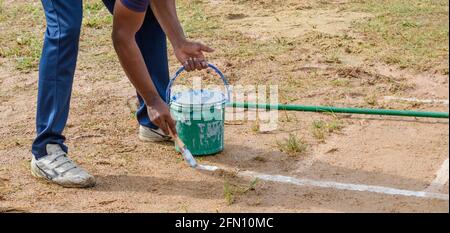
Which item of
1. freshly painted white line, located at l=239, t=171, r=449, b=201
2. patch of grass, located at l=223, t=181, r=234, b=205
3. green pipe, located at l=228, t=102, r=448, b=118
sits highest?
green pipe, located at l=228, t=102, r=448, b=118

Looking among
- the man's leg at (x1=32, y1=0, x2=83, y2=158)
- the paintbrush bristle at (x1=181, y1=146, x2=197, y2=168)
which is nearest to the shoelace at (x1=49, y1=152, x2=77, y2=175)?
the man's leg at (x1=32, y1=0, x2=83, y2=158)

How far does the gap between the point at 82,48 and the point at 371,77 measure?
2829mm

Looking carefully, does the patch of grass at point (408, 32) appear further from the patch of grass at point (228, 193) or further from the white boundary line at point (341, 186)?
the patch of grass at point (228, 193)

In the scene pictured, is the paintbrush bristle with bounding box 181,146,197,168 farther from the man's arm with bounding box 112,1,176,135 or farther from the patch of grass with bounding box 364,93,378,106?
the patch of grass with bounding box 364,93,378,106

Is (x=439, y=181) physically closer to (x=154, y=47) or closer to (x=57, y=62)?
(x=154, y=47)

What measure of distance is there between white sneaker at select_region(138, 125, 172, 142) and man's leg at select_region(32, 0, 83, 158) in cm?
81

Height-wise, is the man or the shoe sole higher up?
the man

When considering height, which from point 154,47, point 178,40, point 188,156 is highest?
point 178,40

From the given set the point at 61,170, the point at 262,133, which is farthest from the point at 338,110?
the point at 61,170

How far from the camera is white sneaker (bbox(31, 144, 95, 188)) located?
4.77m

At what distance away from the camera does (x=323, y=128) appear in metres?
5.59

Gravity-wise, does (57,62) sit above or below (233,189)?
above

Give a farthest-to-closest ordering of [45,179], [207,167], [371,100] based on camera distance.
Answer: [371,100], [207,167], [45,179]

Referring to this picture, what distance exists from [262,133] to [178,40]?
3.76ft
